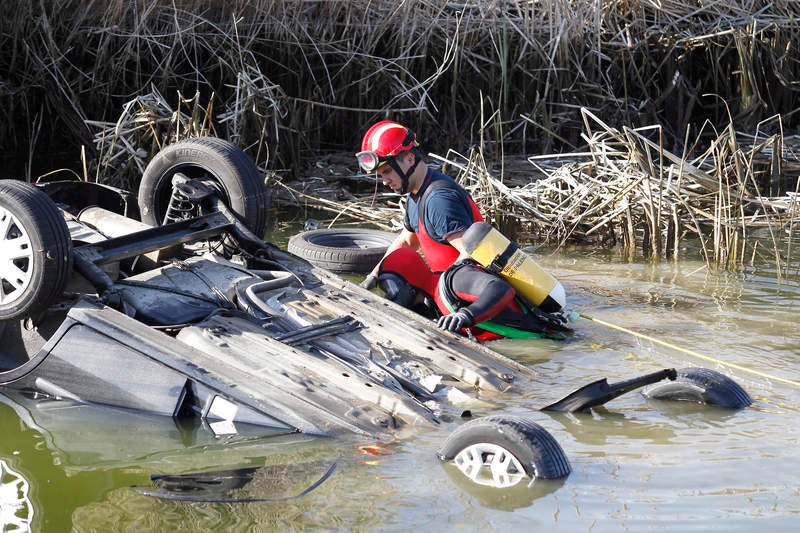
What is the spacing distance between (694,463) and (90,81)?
400 inches

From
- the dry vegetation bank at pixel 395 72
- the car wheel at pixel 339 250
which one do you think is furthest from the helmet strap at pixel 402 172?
the dry vegetation bank at pixel 395 72

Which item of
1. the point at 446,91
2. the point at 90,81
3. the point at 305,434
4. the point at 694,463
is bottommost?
the point at 305,434

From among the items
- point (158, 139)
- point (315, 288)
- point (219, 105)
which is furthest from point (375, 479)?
point (219, 105)

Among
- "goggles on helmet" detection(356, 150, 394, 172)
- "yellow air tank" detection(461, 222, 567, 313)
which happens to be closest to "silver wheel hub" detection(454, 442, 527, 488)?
"yellow air tank" detection(461, 222, 567, 313)

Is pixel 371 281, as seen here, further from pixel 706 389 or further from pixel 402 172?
pixel 706 389

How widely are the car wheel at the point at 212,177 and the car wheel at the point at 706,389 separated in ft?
10.8

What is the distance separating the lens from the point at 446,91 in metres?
13.7

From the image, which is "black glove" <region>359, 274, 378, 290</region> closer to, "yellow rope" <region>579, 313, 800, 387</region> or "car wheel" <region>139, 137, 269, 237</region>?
"car wheel" <region>139, 137, 269, 237</region>

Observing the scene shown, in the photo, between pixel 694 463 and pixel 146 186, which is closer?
pixel 694 463

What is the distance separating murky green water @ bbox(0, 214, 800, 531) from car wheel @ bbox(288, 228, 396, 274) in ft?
7.94

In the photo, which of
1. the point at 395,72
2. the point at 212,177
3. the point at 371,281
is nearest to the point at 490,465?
the point at 371,281

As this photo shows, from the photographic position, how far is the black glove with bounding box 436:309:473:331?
255 inches

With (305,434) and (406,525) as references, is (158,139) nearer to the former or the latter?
(305,434)

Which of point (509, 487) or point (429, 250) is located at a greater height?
point (429, 250)
